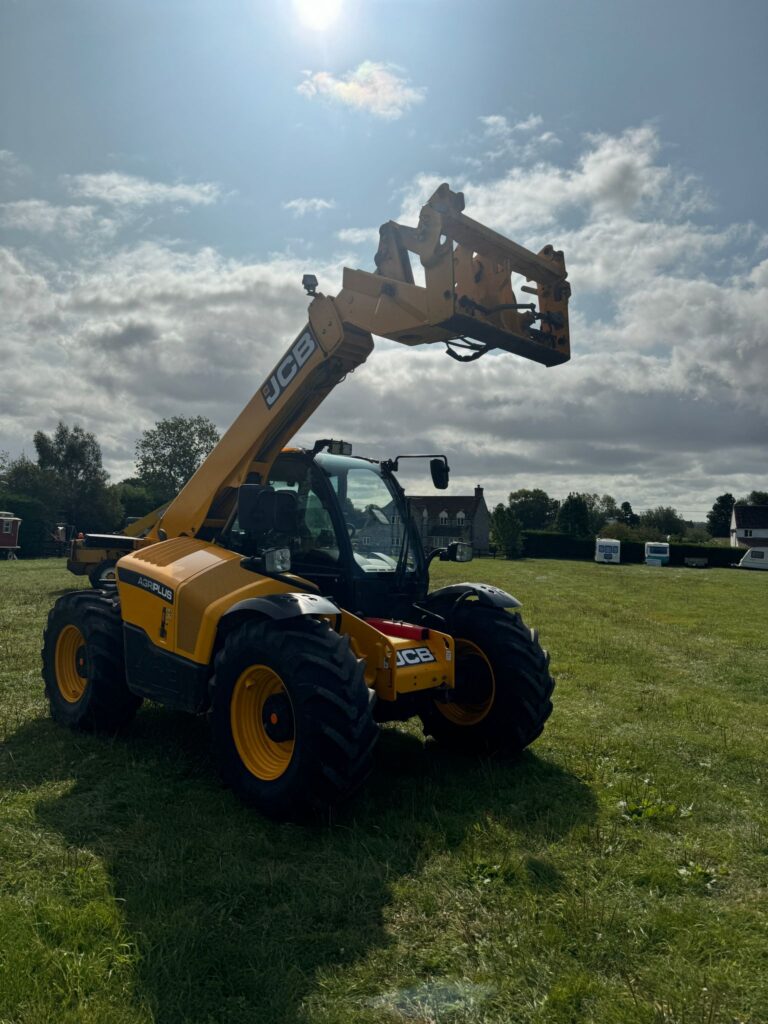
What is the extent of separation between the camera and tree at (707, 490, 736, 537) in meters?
122

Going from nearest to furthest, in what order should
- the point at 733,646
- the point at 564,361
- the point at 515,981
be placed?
the point at 515,981, the point at 564,361, the point at 733,646

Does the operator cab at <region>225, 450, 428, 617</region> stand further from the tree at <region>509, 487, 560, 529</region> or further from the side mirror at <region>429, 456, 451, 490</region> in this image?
the tree at <region>509, 487, 560, 529</region>

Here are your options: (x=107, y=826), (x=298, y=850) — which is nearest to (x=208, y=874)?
(x=298, y=850)

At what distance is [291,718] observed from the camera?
15.6ft

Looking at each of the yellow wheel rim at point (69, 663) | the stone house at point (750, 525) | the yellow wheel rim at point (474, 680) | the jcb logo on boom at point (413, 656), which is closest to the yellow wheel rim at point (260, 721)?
the jcb logo on boom at point (413, 656)

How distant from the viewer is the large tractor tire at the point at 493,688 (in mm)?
5898

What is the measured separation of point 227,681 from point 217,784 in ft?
3.02

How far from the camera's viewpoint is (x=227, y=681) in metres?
4.96

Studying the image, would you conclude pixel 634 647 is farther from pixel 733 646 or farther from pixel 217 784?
pixel 217 784

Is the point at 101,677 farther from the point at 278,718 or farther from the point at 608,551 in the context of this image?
the point at 608,551

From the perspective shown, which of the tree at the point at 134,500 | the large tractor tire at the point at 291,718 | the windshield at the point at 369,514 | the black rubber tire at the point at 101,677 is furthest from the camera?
the tree at the point at 134,500

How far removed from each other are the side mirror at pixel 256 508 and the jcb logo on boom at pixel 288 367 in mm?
1535

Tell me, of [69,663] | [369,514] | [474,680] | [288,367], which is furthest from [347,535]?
[69,663]

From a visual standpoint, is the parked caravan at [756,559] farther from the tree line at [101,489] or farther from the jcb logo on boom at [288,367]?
the jcb logo on boom at [288,367]
